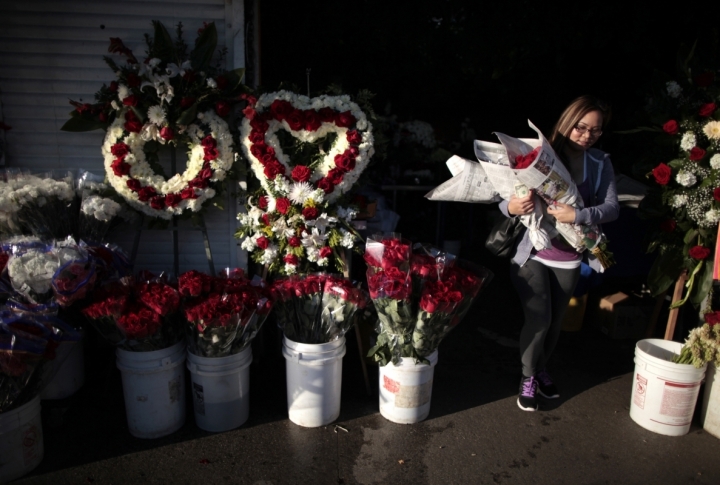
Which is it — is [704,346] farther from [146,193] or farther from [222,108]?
[146,193]

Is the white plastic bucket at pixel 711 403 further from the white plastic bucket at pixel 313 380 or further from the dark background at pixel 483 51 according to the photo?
the white plastic bucket at pixel 313 380

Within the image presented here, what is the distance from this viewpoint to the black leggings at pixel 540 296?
123 inches

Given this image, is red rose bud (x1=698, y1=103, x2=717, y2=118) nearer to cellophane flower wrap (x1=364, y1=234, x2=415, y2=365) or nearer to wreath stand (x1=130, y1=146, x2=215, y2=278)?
cellophane flower wrap (x1=364, y1=234, x2=415, y2=365)

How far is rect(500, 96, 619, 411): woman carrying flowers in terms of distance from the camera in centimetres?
292

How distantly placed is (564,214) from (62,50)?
3.33 meters

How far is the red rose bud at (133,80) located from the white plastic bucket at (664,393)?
3.43 m

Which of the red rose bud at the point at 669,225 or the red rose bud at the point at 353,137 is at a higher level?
the red rose bud at the point at 353,137

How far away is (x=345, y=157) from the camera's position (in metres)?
3.38

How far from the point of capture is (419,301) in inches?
118

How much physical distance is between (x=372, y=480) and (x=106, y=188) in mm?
2479

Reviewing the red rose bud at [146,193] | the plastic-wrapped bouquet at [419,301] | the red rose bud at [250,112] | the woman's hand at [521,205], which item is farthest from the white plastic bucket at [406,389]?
the red rose bud at [146,193]

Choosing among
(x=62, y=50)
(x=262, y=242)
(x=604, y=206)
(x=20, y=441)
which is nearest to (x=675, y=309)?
(x=604, y=206)

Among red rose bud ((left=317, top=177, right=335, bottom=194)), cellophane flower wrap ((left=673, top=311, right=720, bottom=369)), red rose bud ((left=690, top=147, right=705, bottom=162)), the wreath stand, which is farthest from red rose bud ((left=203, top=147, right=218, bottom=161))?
cellophane flower wrap ((left=673, top=311, right=720, bottom=369))

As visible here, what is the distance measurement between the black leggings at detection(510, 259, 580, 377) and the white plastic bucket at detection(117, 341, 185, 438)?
2.00 m
